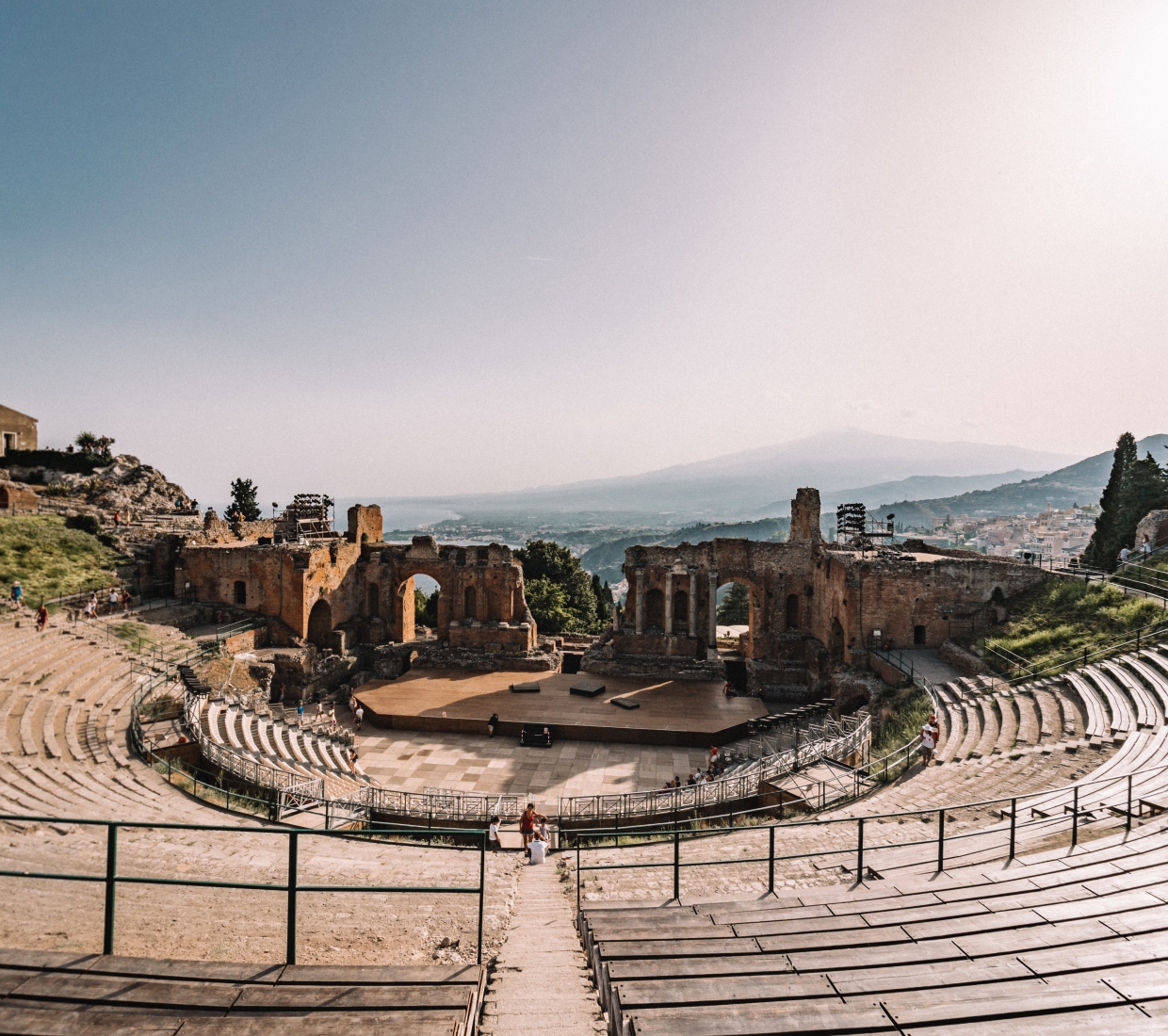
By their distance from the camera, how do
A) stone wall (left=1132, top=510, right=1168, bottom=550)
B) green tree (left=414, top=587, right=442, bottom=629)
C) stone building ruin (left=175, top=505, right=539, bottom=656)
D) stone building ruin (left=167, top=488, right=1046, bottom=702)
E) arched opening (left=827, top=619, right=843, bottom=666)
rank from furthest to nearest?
green tree (left=414, top=587, right=442, bottom=629), stone building ruin (left=175, top=505, right=539, bottom=656), stone wall (left=1132, top=510, right=1168, bottom=550), arched opening (left=827, top=619, right=843, bottom=666), stone building ruin (left=167, top=488, right=1046, bottom=702)

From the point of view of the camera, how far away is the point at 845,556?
2694 centimetres

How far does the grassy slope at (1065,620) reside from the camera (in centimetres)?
1934

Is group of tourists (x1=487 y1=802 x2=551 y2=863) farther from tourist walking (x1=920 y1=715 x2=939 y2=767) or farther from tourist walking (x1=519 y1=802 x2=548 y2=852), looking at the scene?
tourist walking (x1=920 y1=715 x2=939 y2=767)

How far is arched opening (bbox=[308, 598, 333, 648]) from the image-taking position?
1208 inches

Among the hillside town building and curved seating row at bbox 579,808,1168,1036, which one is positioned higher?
the hillside town building

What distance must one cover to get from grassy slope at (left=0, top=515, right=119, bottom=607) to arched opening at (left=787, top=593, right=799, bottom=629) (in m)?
30.7

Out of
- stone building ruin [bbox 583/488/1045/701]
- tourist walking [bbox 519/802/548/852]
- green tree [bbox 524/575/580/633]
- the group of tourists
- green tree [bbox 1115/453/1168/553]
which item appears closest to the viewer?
the group of tourists

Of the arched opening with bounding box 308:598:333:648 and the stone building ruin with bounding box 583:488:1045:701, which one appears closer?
the stone building ruin with bounding box 583:488:1045:701

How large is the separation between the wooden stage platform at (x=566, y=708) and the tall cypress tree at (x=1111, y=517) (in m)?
21.5

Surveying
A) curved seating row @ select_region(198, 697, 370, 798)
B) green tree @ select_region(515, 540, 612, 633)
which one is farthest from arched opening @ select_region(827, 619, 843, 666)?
green tree @ select_region(515, 540, 612, 633)

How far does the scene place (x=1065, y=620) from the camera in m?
21.5

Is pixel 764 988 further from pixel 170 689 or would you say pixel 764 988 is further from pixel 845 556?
pixel 845 556

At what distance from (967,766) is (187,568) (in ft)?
101

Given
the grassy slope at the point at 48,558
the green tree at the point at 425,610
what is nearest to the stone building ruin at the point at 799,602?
the green tree at the point at 425,610
